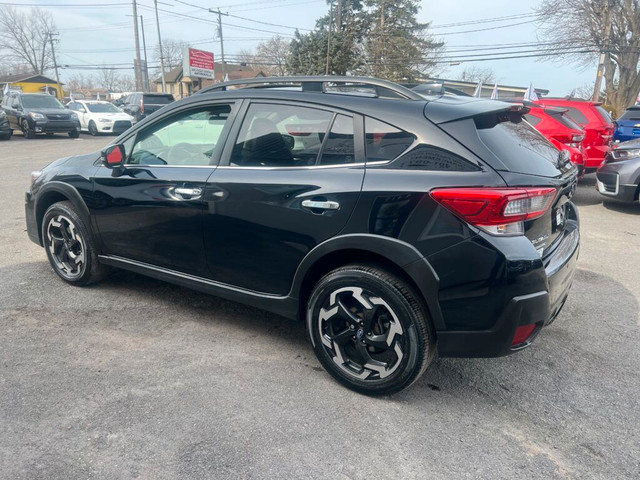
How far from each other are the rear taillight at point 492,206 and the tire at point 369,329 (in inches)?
19.7

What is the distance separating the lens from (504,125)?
2.92 meters

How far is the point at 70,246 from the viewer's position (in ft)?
13.9

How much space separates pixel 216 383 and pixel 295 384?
1.54 feet

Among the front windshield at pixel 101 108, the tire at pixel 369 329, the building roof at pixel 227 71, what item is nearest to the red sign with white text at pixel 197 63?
the front windshield at pixel 101 108

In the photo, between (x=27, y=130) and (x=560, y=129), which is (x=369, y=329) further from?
(x=27, y=130)

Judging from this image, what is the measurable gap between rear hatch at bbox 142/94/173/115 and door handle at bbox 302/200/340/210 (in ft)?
75.8

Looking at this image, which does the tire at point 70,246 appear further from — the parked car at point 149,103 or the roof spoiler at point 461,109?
the parked car at point 149,103

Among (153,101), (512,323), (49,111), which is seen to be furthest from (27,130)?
(512,323)

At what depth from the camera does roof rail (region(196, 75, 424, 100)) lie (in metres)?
2.93

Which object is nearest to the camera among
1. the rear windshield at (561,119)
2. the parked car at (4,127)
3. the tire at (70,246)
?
the tire at (70,246)

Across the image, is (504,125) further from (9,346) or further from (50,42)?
(50,42)

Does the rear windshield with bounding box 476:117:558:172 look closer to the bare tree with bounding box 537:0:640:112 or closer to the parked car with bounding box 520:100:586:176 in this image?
the parked car with bounding box 520:100:586:176

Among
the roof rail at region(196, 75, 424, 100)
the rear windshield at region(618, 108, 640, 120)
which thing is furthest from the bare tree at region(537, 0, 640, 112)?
the roof rail at region(196, 75, 424, 100)

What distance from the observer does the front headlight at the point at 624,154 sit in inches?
304
